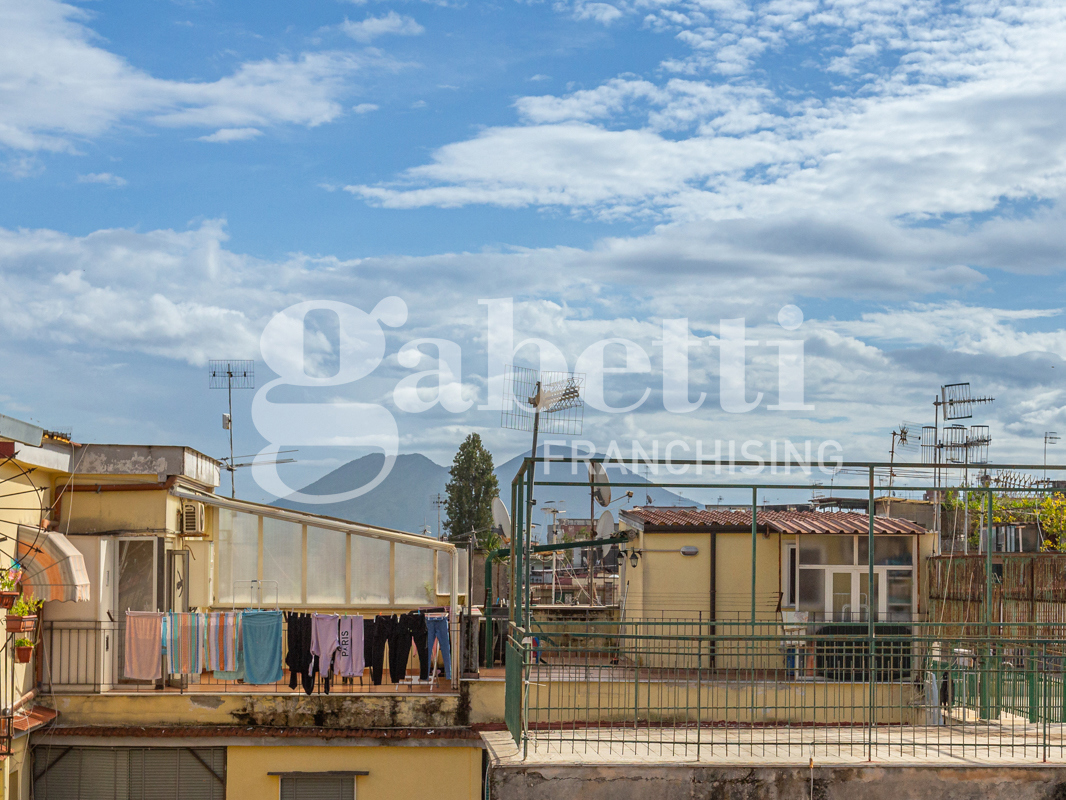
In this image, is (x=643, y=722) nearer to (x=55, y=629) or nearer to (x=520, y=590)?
(x=520, y=590)

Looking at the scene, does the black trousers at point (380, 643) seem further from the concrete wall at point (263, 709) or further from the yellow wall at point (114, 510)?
the yellow wall at point (114, 510)

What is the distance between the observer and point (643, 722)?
16406 mm

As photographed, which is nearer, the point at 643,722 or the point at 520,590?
the point at 520,590

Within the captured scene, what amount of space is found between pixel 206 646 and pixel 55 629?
2.32 metres

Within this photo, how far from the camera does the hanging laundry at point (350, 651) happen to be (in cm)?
1722

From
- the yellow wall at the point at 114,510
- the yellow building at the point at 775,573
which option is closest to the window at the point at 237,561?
the yellow wall at the point at 114,510

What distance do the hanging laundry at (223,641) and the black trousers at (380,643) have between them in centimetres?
224

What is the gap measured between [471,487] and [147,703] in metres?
49.1

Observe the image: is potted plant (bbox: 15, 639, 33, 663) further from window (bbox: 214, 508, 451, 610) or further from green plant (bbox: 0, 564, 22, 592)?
window (bbox: 214, 508, 451, 610)

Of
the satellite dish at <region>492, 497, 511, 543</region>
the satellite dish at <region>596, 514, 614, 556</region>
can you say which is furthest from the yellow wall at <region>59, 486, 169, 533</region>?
the satellite dish at <region>596, 514, 614, 556</region>

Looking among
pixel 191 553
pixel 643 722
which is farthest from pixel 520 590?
pixel 191 553

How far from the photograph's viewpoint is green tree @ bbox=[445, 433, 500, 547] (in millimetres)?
64938

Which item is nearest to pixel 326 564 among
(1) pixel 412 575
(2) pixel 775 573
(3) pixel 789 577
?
(1) pixel 412 575

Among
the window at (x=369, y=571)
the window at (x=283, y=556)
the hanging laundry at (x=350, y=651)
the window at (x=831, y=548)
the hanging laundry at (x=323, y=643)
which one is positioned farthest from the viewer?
the window at (x=831, y=548)
